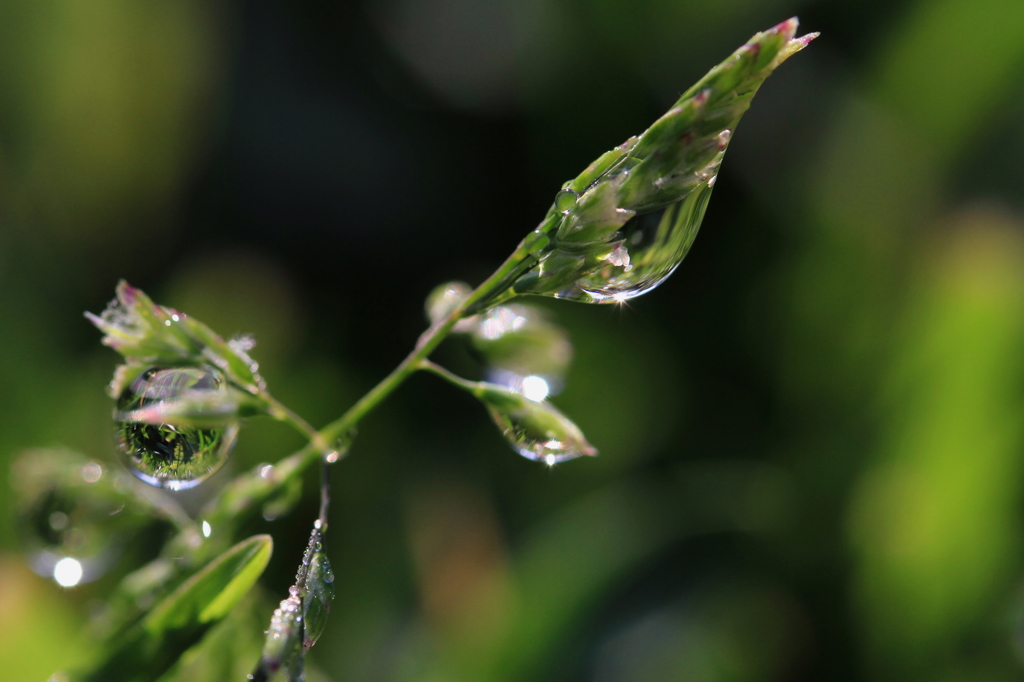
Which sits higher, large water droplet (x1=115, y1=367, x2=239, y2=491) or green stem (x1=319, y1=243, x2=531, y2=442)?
large water droplet (x1=115, y1=367, x2=239, y2=491)

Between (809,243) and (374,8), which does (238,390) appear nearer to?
(809,243)

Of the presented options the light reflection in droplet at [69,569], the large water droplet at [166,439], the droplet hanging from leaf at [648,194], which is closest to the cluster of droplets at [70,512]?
the light reflection in droplet at [69,569]

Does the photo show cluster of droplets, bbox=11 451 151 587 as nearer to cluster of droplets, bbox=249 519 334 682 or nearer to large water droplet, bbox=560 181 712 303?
cluster of droplets, bbox=249 519 334 682

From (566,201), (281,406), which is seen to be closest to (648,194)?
(566,201)

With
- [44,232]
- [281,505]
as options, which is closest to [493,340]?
[281,505]

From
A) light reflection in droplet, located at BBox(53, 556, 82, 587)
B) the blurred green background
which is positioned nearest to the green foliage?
light reflection in droplet, located at BBox(53, 556, 82, 587)
